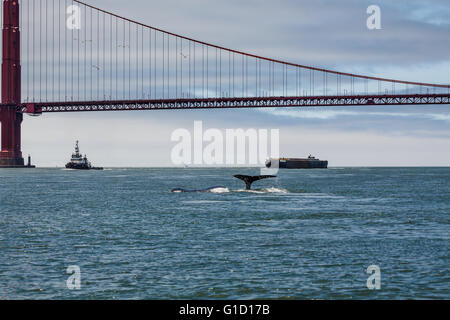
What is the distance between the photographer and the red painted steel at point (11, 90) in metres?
140

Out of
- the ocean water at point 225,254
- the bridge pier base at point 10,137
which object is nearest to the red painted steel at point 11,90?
the bridge pier base at point 10,137

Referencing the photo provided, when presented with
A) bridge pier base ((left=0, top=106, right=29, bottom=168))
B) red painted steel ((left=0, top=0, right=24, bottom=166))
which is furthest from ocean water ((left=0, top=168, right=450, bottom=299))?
red painted steel ((left=0, top=0, right=24, bottom=166))

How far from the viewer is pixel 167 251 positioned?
21469 millimetres

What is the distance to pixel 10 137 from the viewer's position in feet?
468

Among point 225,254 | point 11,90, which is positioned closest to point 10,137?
point 11,90

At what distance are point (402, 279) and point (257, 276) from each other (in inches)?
154

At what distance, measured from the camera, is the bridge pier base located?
13950cm

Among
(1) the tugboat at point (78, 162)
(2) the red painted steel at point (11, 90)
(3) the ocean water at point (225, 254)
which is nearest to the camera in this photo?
(3) the ocean water at point (225, 254)

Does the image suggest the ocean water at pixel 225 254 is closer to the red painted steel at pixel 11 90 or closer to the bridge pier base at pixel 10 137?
the bridge pier base at pixel 10 137

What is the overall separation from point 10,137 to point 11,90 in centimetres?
1094

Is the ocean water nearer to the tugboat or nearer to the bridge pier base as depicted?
the bridge pier base
